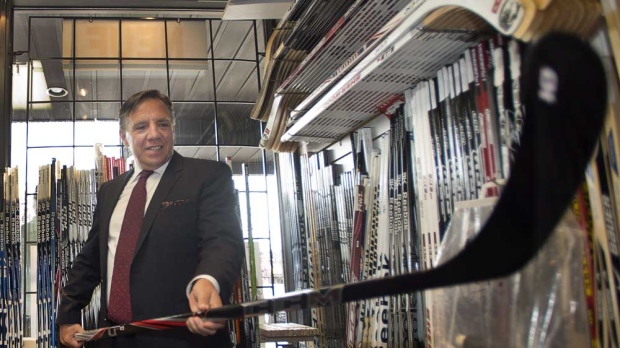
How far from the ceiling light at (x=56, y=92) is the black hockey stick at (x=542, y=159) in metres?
4.23

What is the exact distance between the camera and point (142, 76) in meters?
4.55

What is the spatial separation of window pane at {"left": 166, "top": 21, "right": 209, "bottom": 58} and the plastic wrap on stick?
357 cm

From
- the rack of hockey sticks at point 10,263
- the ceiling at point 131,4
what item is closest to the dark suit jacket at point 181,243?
the rack of hockey sticks at point 10,263

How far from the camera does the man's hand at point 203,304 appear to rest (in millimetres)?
1551

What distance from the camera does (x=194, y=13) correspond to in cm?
460

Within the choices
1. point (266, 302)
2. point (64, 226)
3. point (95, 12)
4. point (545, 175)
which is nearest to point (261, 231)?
point (64, 226)

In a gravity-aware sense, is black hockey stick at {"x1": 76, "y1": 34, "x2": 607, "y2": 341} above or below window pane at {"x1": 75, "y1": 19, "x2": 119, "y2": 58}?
below

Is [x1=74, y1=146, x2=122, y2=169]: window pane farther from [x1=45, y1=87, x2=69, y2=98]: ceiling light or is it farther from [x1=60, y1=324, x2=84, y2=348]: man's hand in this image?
[x1=60, y1=324, x2=84, y2=348]: man's hand

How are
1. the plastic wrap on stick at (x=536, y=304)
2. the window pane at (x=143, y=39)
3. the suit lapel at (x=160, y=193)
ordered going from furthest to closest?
the window pane at (x=143, y=39) < the suit lapel at (x=160, y=193) < the plastic wrap on stick at (x=536, y=304)

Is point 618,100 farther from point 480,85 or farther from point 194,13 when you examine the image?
point 194,13

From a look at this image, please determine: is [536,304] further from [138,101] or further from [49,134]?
[49,134]

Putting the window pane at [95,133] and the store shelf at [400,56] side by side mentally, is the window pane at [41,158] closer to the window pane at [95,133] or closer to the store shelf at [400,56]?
the window pane at [95,133]

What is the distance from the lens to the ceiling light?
439 cm

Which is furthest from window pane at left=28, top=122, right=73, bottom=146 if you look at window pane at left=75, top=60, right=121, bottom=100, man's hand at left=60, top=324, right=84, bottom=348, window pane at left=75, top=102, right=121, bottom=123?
man's hand at left=60, top=324, right=84, bottom=348
